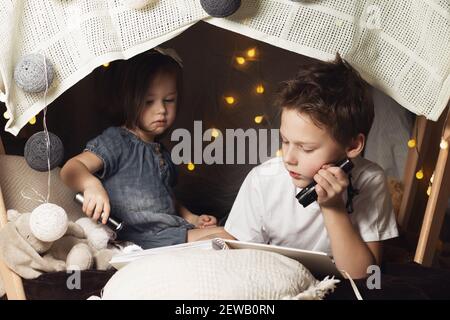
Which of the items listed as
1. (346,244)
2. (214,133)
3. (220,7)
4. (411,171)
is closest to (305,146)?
(346,244)

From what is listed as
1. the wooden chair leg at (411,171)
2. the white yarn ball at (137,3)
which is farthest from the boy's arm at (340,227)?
the wooden chair leg at (411,171)

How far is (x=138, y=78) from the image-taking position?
1646mm

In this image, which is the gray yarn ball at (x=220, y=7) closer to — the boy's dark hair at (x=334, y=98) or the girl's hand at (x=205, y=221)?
the boy's dark hair at (x=334, y=98)

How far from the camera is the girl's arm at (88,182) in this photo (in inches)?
55.4

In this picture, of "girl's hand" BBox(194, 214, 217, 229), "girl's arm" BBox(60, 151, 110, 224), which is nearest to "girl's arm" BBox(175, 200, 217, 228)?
"girl's hand" BBox(194, 214, 217, 229)

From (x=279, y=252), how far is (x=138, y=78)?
62 centimetres

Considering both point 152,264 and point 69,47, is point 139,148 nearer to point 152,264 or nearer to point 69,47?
point 69,47

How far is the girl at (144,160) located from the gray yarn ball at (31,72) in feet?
0.91

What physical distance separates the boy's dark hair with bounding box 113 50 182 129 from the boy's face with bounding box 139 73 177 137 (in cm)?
1

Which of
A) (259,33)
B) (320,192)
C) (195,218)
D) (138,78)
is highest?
(259,33)

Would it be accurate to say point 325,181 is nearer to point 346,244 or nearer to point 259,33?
point 346,244

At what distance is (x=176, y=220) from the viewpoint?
5.41 ft
